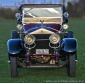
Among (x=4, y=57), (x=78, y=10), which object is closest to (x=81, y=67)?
(x=4, y=57)

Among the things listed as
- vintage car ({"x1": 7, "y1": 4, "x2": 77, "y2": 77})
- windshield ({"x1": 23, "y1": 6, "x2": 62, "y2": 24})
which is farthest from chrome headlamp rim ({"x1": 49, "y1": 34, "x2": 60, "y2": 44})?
windshield ({"x1": 23, "y1": 6, "x2": 62, "y2": 24})

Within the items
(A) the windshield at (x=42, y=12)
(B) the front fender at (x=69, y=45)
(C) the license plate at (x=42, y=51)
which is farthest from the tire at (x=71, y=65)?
(A) the windshield at (x=42, y=12)

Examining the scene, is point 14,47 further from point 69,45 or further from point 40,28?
point 69,45

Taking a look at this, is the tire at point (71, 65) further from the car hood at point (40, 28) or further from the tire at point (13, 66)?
the tire at point (13, 66)

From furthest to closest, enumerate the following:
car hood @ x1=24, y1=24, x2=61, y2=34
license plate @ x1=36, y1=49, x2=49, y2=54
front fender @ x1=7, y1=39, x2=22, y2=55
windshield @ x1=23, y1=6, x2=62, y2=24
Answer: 1. windshield @ x1=23, y1=6, x2=62, y2=24
2. car hood @ x1=24, y1=24, x2=61, y2=34
3. license plate @ x1=36, y1=49, x2=49, y2=54
4. front fender @ x1=7, y1=39, x2=22, y2=55

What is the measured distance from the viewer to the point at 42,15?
609 inches

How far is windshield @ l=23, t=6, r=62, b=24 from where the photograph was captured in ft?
49.9

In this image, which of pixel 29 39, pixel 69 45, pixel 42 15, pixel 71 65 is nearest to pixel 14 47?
Answer: pixel 29 39

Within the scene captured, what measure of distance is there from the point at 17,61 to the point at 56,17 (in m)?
2.45

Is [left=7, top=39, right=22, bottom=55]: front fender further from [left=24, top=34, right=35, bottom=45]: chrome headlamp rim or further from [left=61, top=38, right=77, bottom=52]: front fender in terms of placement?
[left=61, top=38, right=77, bottom=52]: front fender

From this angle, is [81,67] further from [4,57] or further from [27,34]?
[4,57]

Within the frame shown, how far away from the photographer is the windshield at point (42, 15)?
49.9 ft

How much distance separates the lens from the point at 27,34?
1401cm

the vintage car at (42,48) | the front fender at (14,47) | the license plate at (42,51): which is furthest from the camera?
the license plate at (42,51)
